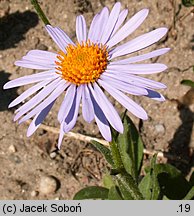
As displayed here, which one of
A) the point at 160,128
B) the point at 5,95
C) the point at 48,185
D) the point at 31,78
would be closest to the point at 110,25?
the point at 31,78

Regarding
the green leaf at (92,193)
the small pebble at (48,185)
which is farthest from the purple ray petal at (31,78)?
the small pebble at (48,185)

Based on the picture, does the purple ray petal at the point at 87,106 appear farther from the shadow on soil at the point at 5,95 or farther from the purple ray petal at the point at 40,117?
the shadow on soil at the point at 5,95

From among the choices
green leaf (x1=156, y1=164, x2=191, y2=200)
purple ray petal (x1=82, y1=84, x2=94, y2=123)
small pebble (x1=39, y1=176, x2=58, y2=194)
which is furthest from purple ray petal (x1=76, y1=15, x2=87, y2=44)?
small pebble (x1=39, y1=176, x2=58, y2=194)

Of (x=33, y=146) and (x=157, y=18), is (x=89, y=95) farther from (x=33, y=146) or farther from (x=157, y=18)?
(x=157, y=18)

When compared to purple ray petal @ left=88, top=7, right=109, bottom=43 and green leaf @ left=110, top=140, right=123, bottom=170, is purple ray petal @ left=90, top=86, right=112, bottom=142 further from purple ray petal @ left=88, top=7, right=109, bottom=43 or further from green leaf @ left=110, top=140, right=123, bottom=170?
purple ray petal @ left=88, top=7, right=109, bottom=43

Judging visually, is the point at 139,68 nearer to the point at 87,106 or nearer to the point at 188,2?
the point at 87,106

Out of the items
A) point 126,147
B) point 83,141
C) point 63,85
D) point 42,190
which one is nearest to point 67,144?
point 83,141
